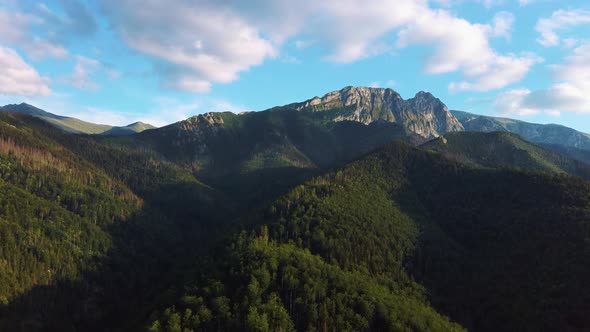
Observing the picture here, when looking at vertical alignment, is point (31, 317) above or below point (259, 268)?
below

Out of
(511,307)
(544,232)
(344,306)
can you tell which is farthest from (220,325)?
(544,232)

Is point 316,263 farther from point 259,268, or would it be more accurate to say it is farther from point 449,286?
point 449,286

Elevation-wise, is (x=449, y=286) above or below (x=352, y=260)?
below

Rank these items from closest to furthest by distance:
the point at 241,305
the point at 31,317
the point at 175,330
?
the point at 175,330 < the point at 241,305 < the point at 31,317

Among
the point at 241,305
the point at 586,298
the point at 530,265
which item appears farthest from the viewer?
the point at 530,265

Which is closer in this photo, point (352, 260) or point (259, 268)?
point (259, 268)

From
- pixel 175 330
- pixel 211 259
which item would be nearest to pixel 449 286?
pixel 211 259

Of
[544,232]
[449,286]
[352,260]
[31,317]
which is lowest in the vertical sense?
[31,317]

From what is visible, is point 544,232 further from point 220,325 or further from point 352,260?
point 220,325

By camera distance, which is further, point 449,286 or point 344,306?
point 449,286
